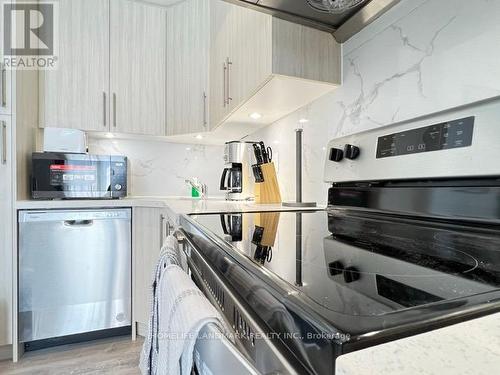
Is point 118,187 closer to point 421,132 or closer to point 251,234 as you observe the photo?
point 251,234

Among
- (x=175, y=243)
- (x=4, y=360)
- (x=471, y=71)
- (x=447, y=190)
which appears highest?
(x=471, y=71)

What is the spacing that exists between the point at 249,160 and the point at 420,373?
5.73ft

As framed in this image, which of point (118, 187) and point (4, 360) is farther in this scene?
point (118, 187)

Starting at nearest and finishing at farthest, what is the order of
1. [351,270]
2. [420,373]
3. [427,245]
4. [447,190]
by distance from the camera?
[420,373], [351,270], [427,245], [447,190]

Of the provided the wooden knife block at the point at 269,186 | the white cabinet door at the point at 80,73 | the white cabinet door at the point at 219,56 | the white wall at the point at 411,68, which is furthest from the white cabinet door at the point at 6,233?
the white wall at the point at 411,68

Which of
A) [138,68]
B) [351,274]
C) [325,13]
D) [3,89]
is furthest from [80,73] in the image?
[351,274]

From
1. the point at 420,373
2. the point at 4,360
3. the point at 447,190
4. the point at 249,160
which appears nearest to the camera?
the point at 420,373

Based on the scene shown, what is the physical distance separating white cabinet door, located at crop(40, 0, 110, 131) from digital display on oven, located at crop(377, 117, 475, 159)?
6.29ft

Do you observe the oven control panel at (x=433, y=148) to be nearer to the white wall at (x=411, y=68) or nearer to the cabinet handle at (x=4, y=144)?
the white wall at (x=411, y=68)

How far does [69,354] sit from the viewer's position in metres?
1.60

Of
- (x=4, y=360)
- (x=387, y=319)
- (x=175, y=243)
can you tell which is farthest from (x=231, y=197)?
(x=387, y=319)

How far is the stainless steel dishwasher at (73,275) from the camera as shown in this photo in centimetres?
160

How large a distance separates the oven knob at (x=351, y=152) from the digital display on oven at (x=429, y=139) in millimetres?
83

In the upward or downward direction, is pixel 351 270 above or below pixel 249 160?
below
